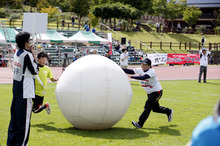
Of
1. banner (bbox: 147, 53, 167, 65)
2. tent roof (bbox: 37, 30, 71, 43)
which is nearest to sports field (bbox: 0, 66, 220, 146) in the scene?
tent roof (bbox: 37, 30, 71, 43)

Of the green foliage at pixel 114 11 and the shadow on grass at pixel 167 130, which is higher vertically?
the green foliage at pixel 114 11

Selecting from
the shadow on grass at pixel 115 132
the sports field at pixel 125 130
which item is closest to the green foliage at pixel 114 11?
the sports field at pixel 125 130

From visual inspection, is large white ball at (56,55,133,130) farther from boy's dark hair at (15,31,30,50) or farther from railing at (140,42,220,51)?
railing at (140,42,220,51)

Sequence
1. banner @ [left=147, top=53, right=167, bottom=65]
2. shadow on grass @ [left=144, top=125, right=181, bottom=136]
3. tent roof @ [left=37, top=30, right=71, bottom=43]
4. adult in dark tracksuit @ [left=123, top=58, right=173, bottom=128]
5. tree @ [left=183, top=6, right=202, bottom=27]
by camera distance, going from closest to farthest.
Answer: shadow on grass @ [left=144, top=125, right=181, bottom=136]
adult in dark tracksuit @ [left=123, top=58, right=173, bottom=128]
tent roof @ [left=37, top=30, right=71, bottom=43]
banner @ [left=147, top=53, right=167, bottom=65]
tree @ [left=183, top=6, right=202, bottom=27]

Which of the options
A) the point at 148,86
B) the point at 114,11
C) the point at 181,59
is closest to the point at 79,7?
the point at 114,11

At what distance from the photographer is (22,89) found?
241 inches

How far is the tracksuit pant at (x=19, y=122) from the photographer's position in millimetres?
6086

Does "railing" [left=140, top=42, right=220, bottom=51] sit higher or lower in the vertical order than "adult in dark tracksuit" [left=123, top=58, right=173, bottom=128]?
lower

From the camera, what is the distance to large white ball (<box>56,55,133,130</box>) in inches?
308

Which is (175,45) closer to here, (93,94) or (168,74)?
(168,74)

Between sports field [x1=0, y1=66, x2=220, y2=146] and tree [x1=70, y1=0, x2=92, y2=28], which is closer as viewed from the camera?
sports field [x1=0, y1=66, x2=220, y2=146]

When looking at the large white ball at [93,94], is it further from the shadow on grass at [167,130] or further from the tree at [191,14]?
the tree at [191,14]

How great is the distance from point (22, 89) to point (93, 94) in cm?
206

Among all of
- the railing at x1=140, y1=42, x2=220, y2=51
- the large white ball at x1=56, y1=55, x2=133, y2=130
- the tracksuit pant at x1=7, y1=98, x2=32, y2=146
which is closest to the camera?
the tracksuit pant at x1=7, y1=98, x2=32, y2=146
